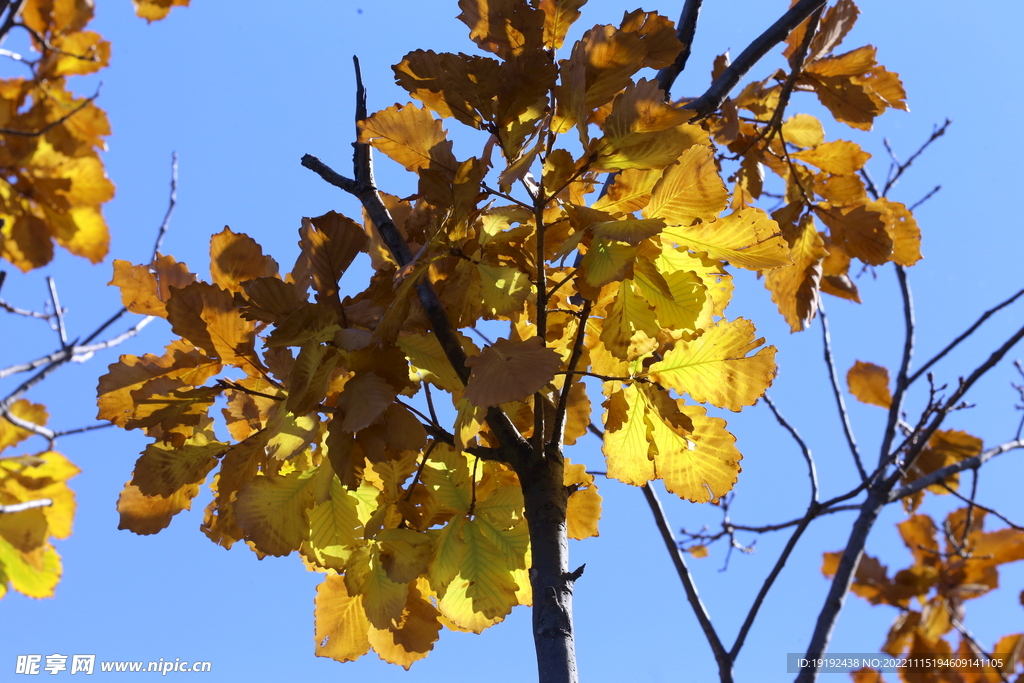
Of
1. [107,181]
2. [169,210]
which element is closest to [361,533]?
[169,210]

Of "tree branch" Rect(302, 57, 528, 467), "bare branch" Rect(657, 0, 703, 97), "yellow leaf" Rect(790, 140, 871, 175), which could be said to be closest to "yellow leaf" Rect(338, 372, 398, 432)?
"tree branch" Rect(302, 57, 528, 467)

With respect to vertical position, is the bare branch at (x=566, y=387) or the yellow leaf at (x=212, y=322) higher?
the yellow leaf at (x=212, y=322)

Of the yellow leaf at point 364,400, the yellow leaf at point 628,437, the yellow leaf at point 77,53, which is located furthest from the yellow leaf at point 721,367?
the yellow leaf at point 77,53

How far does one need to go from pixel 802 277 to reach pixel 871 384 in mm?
919

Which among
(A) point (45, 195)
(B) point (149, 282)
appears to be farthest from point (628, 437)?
(A) point (45, 195)

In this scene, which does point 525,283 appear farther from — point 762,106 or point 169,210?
point 169,210

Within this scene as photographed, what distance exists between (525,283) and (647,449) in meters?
0.26

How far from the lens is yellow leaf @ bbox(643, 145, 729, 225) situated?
0.67 meters

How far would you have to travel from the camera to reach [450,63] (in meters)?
0.71

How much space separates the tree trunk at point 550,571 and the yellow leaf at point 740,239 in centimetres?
27

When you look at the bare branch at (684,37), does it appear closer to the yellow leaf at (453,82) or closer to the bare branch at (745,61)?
the bare branch at (745,61)

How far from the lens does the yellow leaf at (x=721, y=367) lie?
759 millimetres

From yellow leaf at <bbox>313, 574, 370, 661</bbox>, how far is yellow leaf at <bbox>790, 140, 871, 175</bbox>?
115cm

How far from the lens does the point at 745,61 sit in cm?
125
